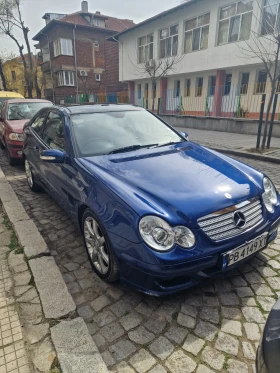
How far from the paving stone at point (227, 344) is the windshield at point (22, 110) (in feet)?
22.7

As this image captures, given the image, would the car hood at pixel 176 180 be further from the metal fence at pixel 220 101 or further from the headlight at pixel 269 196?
the metal fence at pixel 220 101

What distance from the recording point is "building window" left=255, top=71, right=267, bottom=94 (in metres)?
14.3

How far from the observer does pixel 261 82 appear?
14.7m

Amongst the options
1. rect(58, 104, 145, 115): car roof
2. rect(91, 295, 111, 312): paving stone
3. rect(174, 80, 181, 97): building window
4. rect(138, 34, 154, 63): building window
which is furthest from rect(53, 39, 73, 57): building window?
rect(91, 295, 111, 312): paving stone

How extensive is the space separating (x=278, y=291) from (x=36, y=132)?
4072 mm

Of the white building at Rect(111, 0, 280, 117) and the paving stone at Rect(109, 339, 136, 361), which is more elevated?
the white building at Rect(111, 0, 280, 117)

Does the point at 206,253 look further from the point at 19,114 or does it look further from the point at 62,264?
the point at 19,114

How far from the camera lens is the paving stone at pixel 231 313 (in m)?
2.06

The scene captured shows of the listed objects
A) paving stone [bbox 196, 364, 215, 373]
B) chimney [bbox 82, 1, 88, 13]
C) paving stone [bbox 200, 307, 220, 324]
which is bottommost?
paving stone [bbox 196, 364, 215, 373]

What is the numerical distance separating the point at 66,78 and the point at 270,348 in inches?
1249

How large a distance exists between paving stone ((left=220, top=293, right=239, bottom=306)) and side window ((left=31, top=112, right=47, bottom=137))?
3504mm

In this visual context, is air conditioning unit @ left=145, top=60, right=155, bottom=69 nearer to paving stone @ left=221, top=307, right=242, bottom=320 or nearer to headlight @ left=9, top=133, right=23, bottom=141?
headlight @ left=9, top=133, right=23, bottom=141

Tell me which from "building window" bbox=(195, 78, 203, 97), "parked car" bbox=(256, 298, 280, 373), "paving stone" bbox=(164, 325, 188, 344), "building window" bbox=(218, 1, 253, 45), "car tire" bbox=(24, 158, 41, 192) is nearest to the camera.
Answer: "parked car" bbox=(256, 298, 280, 373)

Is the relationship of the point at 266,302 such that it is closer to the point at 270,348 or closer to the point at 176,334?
the point at 176,334
